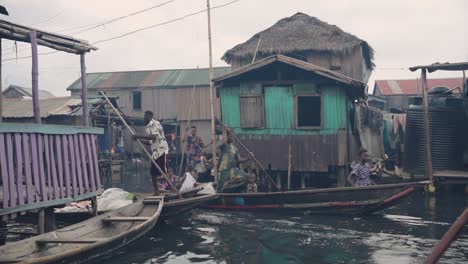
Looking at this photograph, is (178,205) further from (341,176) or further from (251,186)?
(341,176)

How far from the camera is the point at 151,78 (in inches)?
1157

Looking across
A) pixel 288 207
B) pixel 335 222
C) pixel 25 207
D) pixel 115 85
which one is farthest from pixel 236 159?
pixel 115 85

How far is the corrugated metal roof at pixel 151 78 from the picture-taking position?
28.3 meters

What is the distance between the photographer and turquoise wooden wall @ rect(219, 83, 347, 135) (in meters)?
12.7

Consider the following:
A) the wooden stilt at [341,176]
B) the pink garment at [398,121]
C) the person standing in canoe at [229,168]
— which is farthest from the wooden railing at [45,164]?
the pink garment at [398,121]

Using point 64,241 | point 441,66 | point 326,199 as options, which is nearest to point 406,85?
point 441,66

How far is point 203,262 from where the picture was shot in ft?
24.5

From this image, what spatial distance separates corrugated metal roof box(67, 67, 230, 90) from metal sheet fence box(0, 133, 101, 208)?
19.8 metres

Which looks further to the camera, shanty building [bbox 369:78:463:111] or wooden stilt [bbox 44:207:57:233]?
shanty building [bbox 369:78:463:111]

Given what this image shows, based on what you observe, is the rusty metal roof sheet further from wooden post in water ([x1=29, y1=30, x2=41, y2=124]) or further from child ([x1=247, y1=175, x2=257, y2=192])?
wooden post in water ([x1=29, y1=30, x2=41, y2=124])

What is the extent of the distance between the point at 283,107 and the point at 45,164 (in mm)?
7866

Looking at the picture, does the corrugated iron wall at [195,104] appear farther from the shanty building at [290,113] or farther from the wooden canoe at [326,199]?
the wooden canoe at [326,199]

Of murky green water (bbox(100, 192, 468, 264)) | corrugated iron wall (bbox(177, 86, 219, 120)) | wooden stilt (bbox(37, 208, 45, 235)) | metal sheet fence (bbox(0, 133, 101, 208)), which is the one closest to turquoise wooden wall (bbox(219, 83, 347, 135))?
murky green water (bbox(100, 192, 468, 264))

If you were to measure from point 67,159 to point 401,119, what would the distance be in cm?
1782
